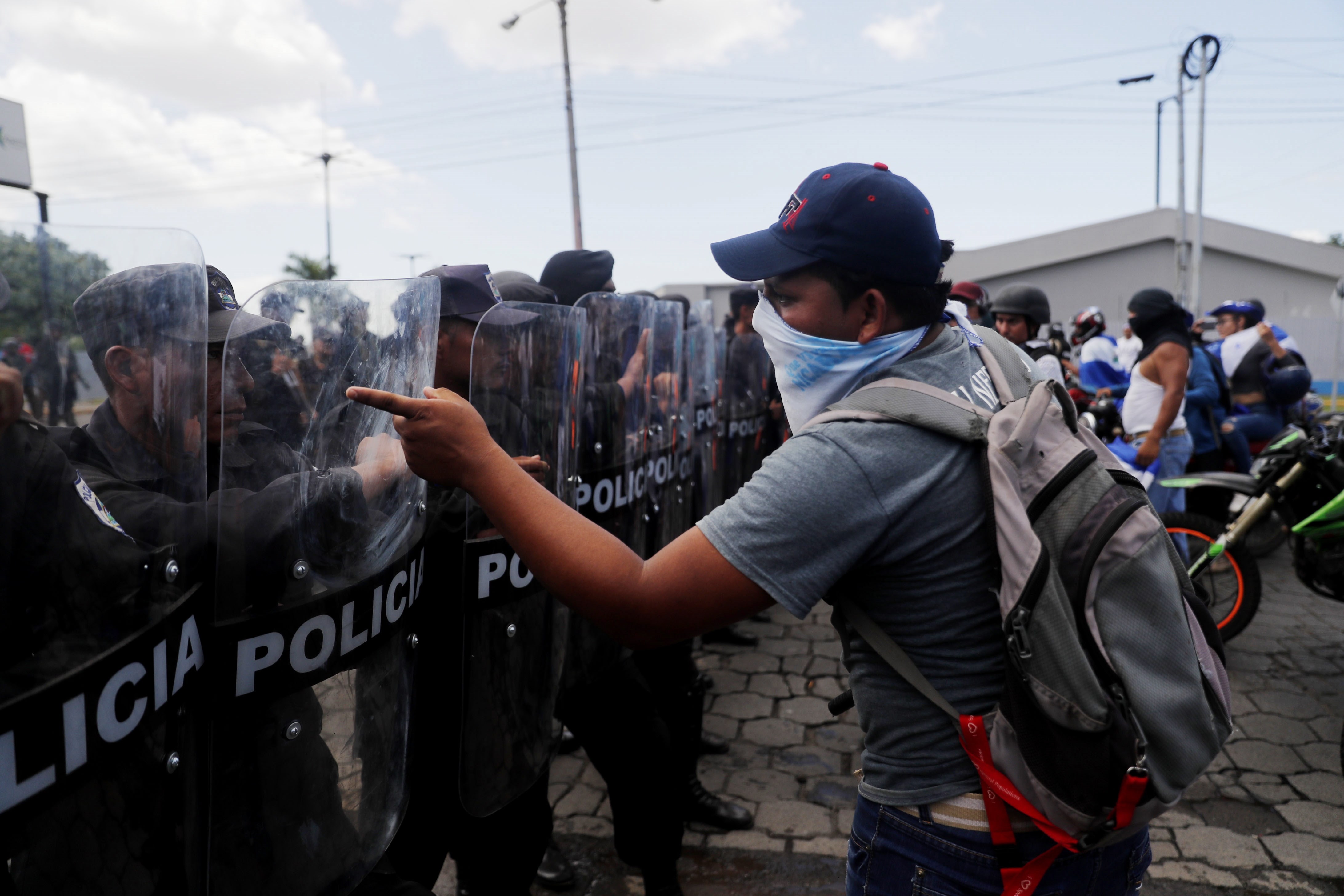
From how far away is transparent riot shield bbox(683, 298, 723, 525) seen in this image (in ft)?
14.0

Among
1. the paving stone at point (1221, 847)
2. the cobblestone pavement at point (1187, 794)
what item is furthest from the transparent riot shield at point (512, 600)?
the paving stone at point (1221, 847)

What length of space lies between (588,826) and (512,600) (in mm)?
1703

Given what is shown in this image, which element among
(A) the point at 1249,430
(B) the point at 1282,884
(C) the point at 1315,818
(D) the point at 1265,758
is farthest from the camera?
(A) the point at 1249,430

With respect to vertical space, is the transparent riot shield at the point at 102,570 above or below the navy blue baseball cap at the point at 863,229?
below

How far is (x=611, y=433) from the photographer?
2.69 meters

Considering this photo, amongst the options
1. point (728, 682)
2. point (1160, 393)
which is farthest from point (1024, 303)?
point (728, 682)

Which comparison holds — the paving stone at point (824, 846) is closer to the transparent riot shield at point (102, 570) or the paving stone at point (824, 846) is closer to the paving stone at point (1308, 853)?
the paving stone at point (1308, 853)

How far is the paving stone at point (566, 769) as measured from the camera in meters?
3.69

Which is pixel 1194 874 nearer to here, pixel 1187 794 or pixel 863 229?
pixel 1187 794

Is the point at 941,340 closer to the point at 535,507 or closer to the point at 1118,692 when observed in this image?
the point at 1118,692

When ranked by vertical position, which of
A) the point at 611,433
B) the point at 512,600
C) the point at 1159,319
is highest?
the point at 1159,319

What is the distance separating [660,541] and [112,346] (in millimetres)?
2266

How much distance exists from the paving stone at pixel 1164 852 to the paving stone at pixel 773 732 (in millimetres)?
1424

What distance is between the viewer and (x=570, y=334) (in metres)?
2.26
